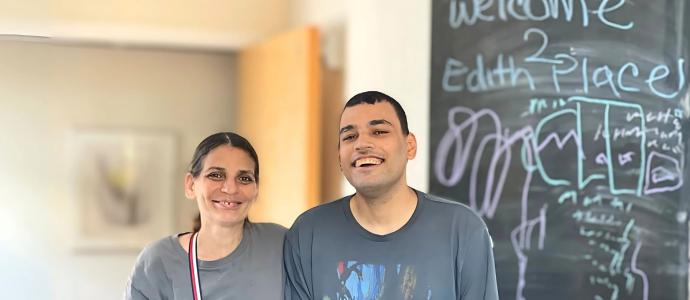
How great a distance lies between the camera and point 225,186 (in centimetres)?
195

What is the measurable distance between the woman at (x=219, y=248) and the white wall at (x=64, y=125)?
8.48ft

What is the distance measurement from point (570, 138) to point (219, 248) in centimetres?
134

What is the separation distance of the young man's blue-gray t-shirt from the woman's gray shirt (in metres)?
0.06

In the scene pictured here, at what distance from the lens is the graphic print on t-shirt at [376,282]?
1.84 m

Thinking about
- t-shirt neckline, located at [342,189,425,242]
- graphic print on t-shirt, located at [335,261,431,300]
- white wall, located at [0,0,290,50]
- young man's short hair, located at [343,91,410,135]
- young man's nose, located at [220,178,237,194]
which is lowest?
graphic print on t-shirt, located at [335,261,431,300]

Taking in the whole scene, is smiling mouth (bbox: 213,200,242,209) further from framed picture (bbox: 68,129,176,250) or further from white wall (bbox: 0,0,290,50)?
framed picture (bbox: 68,129,176,250)

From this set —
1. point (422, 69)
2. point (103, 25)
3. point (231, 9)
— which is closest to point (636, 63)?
point (422, 69)

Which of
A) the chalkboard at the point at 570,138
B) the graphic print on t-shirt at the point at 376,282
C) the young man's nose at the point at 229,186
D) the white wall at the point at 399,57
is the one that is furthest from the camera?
the white wall at the point at 399,57

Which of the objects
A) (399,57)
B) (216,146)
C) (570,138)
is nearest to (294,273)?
(216,146)

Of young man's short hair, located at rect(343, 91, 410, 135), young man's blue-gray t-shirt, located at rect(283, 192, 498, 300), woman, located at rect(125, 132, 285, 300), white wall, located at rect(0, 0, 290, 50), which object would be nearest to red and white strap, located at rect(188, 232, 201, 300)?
woman, located at rect(125, 132, 285, 300)

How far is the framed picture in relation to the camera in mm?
4457

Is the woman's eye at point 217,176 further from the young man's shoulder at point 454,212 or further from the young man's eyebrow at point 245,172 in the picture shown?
the young man's shoulder at point 454,212

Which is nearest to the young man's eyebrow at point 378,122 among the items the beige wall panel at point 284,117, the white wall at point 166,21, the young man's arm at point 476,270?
the young man's arm at point 476,270

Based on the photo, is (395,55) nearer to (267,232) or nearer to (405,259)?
(267,232)
